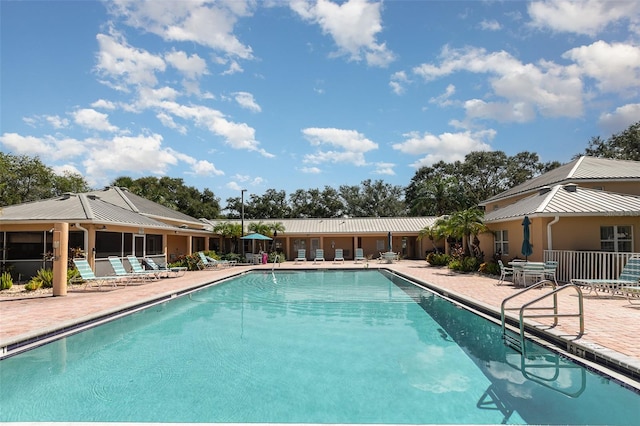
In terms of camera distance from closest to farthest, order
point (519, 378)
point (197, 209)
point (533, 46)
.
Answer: point (519, 378) → point (533, 46) → point (197, 209)

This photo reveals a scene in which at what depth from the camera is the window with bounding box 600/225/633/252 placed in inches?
605

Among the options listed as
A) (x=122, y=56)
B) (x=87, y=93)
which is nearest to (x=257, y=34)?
(x=122, y=56)

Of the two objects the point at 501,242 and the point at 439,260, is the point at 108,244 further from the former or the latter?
the point at 501,242

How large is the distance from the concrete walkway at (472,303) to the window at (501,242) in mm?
4813

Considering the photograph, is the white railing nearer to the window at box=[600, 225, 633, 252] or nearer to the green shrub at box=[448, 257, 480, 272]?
the window at box=[600, 225, 633, 252]

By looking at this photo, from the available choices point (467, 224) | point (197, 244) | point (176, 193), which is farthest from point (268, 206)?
point (467, 224)

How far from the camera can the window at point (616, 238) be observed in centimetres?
1538

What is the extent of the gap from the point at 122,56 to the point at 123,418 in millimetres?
12906

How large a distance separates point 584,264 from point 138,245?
19719 mm

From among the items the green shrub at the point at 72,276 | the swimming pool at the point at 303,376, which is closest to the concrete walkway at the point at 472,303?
the swimming pool at the point at 303,376

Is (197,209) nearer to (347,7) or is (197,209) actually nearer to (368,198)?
(368,198)

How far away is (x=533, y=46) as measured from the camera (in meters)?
16.0

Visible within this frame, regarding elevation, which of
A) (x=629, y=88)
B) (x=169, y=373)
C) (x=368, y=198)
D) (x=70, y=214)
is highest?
(x=629, y=88)

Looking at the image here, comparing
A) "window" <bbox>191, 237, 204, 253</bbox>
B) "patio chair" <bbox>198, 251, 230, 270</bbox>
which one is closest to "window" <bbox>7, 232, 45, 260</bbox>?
"patio chair" <bbox>198, 251, 230, 270</bbox>
